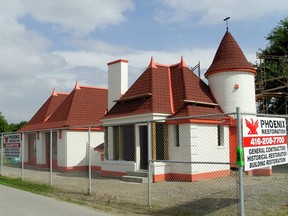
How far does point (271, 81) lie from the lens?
34.2 m

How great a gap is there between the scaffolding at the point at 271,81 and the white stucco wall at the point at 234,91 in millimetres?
11100

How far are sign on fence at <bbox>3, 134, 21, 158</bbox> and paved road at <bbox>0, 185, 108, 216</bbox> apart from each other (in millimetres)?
5925

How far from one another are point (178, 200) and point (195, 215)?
2167 mm

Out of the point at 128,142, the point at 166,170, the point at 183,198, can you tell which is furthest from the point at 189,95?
the point at 183,198

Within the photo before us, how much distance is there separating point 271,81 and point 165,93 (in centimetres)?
1975

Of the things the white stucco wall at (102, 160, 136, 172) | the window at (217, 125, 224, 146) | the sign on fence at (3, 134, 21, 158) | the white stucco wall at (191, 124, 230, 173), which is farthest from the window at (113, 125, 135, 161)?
the sign on fence at (3, 134, 21, 158)

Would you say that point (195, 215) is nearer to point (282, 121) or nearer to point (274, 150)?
point (274, 150)

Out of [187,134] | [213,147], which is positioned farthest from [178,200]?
[213,147]

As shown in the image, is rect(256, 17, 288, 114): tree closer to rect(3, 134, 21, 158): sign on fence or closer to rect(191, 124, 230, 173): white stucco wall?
rect(191, 124, 230, 173): white stucco wall

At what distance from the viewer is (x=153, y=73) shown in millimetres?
18516

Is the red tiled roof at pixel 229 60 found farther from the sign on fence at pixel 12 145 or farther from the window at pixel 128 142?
the sign on fence at pixel 12 145

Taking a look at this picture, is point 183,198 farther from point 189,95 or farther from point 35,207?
point 189,95

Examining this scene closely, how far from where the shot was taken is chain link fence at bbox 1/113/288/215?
33.7 ft

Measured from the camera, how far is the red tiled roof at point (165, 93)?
17219mm
